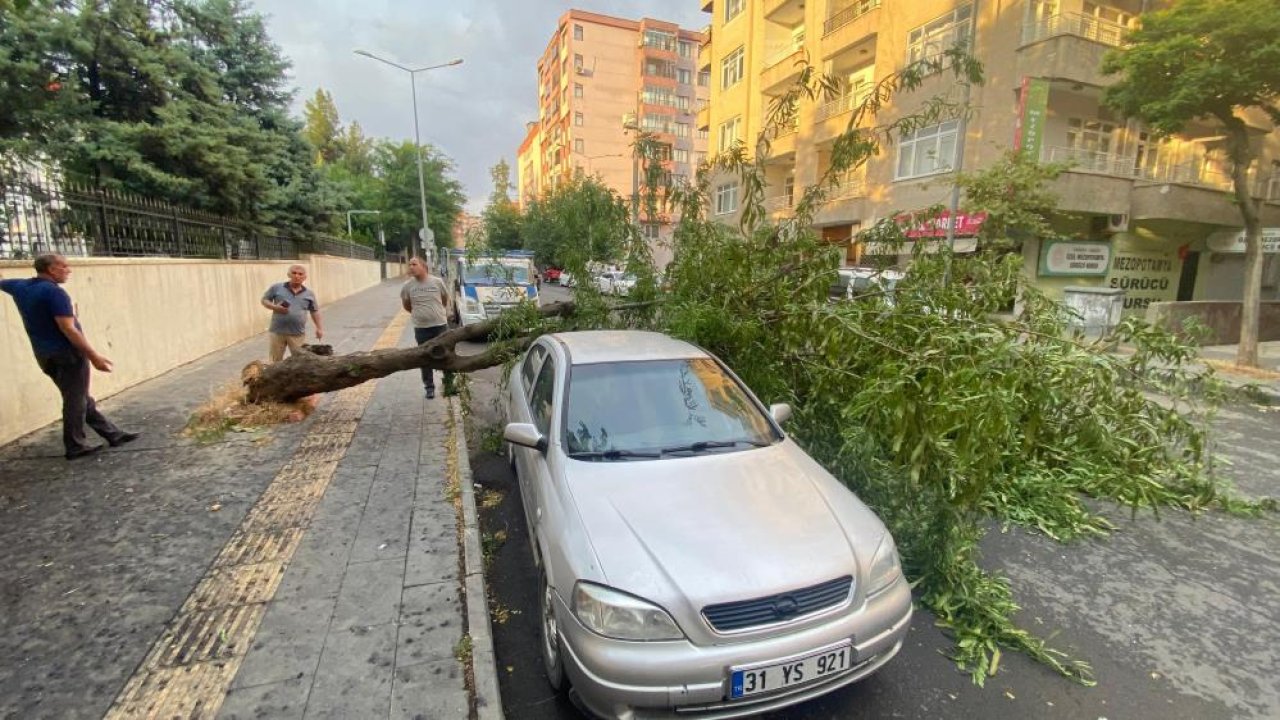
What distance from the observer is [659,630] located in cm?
217

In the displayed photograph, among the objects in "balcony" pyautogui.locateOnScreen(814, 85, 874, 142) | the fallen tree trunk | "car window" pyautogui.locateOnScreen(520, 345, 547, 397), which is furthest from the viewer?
"balcony" pyautogui.locateOnScreen(814, 85, 874, 142)

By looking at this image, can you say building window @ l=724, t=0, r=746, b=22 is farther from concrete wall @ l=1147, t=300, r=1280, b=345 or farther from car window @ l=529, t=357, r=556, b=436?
car window @ l=529, t=357, r=556, b=436

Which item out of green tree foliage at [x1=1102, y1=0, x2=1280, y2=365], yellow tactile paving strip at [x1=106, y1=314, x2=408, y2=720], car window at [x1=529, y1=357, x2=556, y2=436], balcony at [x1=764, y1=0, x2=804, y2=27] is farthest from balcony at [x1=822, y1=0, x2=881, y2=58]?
yellow tactile paving strip at [x1=106, y1=314, x2=408, y2=720]

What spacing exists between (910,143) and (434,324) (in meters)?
17.3

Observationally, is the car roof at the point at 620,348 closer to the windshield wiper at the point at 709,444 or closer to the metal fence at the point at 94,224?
the windshield wiper at the point at 709,444

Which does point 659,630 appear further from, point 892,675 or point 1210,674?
point 1210,674

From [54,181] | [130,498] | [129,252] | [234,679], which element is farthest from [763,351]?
[129,252]

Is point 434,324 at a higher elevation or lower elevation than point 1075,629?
higher

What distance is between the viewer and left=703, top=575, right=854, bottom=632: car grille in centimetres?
219

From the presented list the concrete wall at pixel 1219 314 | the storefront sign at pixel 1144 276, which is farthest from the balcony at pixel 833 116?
the concrete wall at pixel 1219 314

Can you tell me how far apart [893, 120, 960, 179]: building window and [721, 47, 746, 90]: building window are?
41.9 ft

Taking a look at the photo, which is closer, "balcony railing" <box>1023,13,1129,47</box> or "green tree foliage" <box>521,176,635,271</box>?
"green tree foliage" <box>521,176,635,271</box>

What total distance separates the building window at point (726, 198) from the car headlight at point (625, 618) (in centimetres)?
2820

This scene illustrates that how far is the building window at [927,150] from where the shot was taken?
17062 mm
